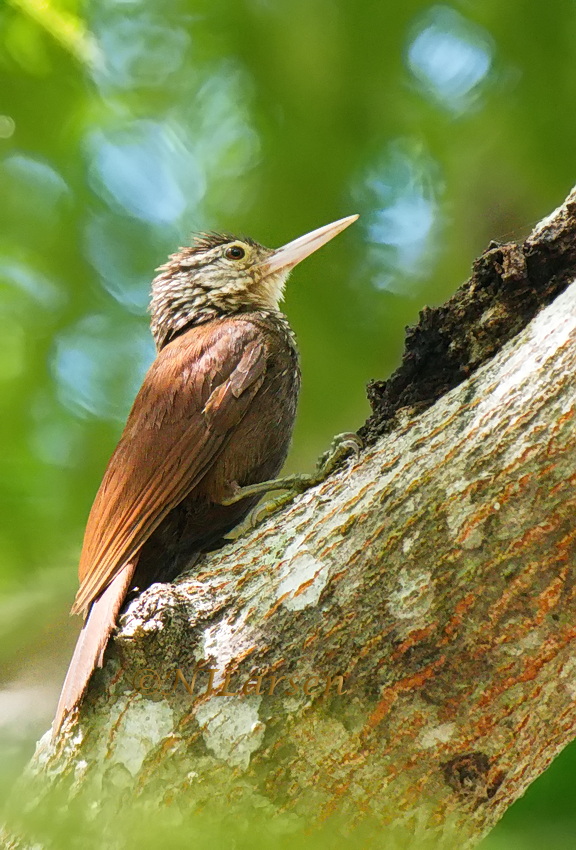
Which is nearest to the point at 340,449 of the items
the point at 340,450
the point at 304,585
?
the point at 340,450

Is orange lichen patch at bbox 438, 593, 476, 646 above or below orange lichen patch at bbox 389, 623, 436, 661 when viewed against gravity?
below

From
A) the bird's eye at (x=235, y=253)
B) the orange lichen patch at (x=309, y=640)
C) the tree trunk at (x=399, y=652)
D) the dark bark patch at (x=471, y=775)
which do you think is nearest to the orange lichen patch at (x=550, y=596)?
the tree trunk at (x=399, y=652)

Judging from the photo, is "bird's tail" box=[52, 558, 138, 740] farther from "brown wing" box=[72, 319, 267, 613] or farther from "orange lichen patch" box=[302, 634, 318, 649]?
"orange lichen patch" box=[302, 634, 318, 649]

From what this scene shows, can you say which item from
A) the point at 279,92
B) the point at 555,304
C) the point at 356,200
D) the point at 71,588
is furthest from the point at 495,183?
the point at 71,588

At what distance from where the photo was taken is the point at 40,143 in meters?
2.99

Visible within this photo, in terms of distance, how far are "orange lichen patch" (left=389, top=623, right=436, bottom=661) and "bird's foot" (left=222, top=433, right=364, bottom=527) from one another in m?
0.59

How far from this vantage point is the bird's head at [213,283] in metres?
3.71

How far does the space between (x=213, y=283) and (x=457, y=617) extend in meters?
2.33

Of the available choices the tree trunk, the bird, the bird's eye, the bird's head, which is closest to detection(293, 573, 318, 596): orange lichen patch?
the tree trunk

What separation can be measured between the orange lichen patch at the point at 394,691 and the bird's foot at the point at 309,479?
0.65 metres

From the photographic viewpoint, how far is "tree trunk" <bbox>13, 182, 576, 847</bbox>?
1.80 meters

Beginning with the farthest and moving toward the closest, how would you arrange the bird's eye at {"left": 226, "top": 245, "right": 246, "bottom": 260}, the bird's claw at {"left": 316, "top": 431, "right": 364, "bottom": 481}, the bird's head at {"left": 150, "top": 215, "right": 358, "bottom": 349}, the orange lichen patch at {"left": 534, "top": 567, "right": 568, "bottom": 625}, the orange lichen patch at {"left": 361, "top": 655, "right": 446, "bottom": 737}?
the bird's eye at {"left": 226, "top": 245, "right": 246, "bottom": 260}, the bird's head at {"left": 150, "top": 215, "right": 358, "bottom": 349}, the bird's claw at {"left": 316, "top": 431, "right": 364, "bottom": 481}, the orange lichen patch at {"left": 361, "top": 655, "right": 446, "bottom": 737}, the orange lichen patch at {"left": 534, "top": 567, "right": 568, "bottom": 625}

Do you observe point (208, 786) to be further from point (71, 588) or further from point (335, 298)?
point (335, 298)

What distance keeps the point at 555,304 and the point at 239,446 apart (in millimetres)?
1239
